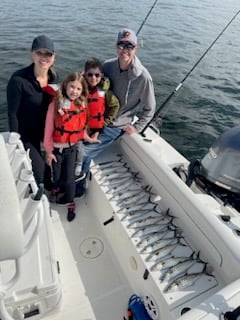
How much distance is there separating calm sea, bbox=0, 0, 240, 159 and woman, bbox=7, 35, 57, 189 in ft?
12.1

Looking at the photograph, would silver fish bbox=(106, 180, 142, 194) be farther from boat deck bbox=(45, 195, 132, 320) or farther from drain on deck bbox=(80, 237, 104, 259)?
drain on deck bbox=(80, 237, 104, 259)

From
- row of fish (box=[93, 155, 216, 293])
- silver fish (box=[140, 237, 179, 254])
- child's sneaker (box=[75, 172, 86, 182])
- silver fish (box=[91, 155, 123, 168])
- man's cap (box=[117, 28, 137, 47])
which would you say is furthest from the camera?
silver fish (box=[91, 155, 123, 168])

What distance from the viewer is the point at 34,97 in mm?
2973

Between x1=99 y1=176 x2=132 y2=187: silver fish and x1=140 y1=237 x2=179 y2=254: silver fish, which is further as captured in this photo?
x1=99 y1=176 x2=132 y2=187: silver fish

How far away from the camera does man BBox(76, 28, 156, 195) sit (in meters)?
3.32

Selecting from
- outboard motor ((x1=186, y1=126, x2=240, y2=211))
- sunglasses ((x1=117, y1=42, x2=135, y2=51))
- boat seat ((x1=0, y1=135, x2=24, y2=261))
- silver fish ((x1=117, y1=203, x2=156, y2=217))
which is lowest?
silver fish ((x1=117, y1=203, x2=156, y2=217))

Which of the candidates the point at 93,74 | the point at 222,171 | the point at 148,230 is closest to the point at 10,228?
the point at 148,230

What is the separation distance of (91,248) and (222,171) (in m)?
1.58

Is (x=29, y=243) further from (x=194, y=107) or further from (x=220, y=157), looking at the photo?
(x=194, y=107)

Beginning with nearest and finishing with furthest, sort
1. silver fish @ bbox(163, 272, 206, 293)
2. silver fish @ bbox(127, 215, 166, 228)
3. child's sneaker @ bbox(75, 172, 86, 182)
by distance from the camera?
1. silver fish @ bbox(163, 272, 206, 293)
2. silver fish @ bbox(127, 215, 166, 228)
3. child's sneaker @ bbox(75, 172, 86, 182)

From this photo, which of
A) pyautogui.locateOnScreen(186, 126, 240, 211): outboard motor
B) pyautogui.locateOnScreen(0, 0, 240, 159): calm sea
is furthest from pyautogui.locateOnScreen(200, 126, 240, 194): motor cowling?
pyautogui.locateOnScreen(0, 0, 240, 159): calm sea

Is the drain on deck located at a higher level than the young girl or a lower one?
lower

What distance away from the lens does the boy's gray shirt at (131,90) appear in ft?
11.4

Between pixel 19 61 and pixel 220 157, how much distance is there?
7.71 metres
